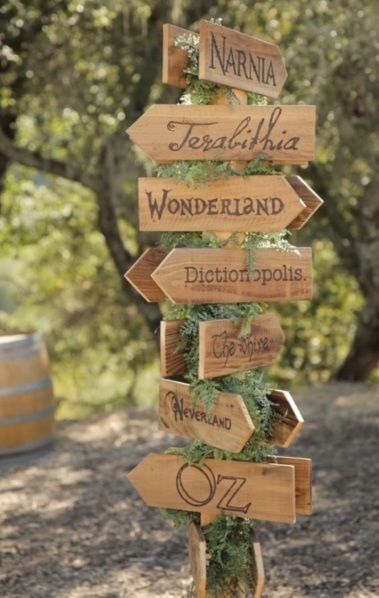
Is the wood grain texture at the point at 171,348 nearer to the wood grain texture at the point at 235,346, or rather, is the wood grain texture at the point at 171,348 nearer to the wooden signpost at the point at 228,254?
the wooden signpost at the point at 228,254

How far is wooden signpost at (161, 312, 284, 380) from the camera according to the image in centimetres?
391

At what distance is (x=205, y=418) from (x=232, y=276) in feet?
1.74

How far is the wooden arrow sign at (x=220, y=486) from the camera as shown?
3992 mm

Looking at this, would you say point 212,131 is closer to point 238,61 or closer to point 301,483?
point 238,61

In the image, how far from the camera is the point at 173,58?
4055mm

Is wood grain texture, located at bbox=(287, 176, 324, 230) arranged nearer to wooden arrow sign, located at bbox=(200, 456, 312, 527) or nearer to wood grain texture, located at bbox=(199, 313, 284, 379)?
wood grain texture, located at bbox=(199, 313, 284, 379)

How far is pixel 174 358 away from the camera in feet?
13.5

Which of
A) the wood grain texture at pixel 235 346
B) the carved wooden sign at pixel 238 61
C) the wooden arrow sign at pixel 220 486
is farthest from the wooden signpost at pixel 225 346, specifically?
the carved wooden sign at pixel 238 61

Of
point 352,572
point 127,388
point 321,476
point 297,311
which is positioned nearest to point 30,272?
point 127,388

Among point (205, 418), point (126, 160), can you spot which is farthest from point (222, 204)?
point (126, 160)

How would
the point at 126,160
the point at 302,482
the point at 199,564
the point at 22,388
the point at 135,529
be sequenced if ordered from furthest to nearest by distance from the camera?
the point at 126,160 → the point at 22,388 → the point at 135,529 → the point at 302,482 → the point at 199,564

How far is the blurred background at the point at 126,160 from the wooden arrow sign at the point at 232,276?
431 centimetres

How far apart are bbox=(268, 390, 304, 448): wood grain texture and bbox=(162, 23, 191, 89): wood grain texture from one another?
48.6 inches

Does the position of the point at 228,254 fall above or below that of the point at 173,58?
below
